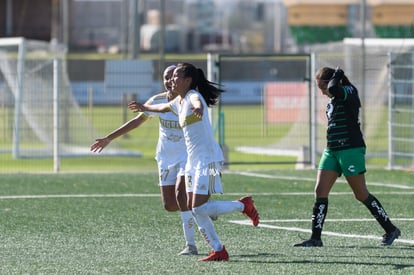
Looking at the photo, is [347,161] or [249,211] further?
[347,161]

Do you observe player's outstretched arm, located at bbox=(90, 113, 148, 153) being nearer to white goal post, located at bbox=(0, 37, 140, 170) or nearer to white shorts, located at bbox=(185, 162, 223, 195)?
white shorts, located at bbox=(185, 162, 223, 195)

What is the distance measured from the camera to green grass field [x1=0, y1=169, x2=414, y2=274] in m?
10.3

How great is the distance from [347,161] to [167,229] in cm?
253

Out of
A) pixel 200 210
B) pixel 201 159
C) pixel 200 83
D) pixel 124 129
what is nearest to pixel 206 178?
pixel 201 159

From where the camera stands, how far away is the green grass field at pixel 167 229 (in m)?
10.3

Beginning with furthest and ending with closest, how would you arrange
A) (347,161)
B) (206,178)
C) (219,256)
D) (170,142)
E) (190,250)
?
1. (347,161)
2. (170,142)
3. (190,250)
4. (219,256)
5. (206,178)

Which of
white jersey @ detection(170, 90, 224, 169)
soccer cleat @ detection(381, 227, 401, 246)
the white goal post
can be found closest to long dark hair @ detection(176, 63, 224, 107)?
white jersey @ detection(170, 90, 224, 169)

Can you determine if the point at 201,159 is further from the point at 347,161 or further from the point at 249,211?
the point at 347,161

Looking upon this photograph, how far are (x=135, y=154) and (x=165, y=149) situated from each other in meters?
13.0

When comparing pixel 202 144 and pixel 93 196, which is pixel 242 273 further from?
pixel 93 196

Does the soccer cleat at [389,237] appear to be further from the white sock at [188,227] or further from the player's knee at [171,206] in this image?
the player's knee at [171,206]

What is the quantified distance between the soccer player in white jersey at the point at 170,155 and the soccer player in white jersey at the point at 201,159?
0.68m

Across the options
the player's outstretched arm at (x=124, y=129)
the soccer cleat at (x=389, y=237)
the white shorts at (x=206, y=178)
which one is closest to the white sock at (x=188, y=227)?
the white shorts at (x=206, y=178)

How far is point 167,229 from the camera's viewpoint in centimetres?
1315
